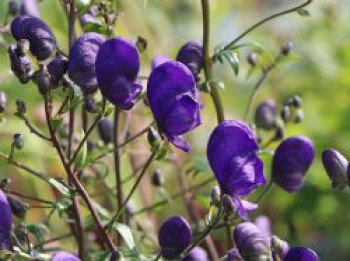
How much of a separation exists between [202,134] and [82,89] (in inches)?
62.0

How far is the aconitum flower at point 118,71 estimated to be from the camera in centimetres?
95

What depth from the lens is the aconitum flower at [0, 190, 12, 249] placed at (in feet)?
3.23

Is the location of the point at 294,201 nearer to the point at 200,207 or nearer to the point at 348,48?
the point at 200,207

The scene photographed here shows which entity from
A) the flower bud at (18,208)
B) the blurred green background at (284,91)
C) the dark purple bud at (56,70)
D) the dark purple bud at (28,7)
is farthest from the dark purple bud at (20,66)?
the blurred green background at (284,91)

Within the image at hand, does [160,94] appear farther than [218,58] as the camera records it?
No

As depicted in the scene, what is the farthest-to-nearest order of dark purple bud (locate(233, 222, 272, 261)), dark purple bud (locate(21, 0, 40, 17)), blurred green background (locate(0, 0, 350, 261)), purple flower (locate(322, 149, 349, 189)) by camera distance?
blurred green background (locate(0, 0, 350, 261)) → dark purple bud (locate(21, 0, 40, 17)) → purple flower (locate(322, 149, 349, 189)) → dark purple bud (locate(233, 222, 272, 261))

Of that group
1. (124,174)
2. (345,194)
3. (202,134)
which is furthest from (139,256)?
(202,134)

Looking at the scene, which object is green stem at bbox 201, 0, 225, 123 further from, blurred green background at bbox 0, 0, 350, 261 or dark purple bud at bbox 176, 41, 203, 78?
blurred green background at bbox 0, 0, 350, 261

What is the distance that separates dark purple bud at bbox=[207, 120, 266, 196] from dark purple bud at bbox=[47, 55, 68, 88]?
168mm

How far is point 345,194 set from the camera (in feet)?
7.34

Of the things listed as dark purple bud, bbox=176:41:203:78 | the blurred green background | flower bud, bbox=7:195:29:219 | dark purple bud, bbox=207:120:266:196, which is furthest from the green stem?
the blurred green background

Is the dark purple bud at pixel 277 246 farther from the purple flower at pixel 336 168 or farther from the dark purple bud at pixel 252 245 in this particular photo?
the purple flower at pixel 336 168

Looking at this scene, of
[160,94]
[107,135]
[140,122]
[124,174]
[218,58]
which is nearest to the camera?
[160,94]

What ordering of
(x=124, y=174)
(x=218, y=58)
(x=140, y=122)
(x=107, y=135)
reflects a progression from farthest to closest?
(x=140, y=122), (x=124, y=174), (x=107, y=135), (x=218, y=58)
